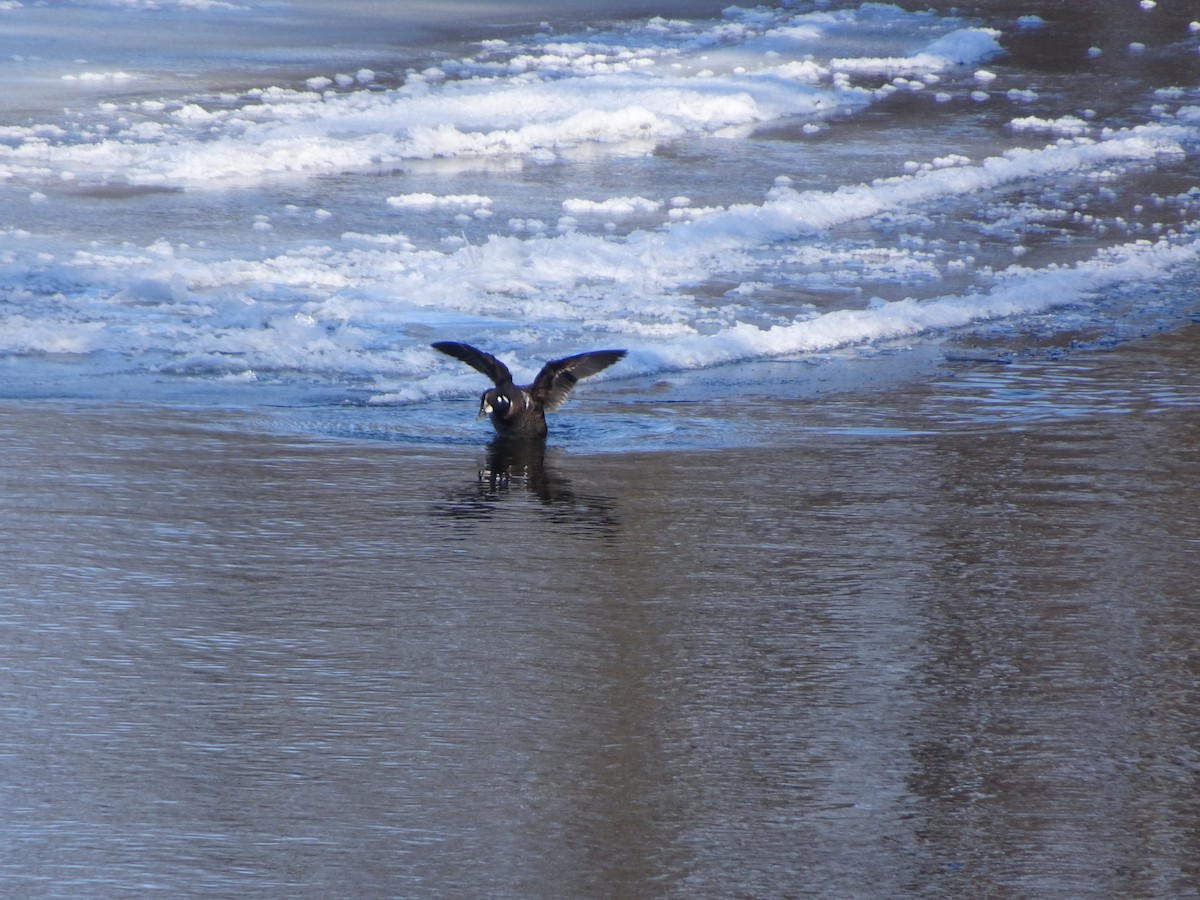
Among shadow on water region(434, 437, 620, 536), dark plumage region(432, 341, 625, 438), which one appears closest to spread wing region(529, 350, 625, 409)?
dark plumage region(432, 341, 625, 438)

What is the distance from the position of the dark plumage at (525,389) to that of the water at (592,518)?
15 centimetres

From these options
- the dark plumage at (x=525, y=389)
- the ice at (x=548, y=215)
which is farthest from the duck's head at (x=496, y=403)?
the ice at (x=548, y=215)

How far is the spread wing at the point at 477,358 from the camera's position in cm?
741

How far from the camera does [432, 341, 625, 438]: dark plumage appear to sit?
7.21 m

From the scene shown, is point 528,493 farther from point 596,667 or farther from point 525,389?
point 596,667

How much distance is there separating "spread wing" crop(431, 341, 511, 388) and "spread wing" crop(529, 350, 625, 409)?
150mm

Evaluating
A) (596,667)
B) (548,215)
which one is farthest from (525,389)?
(548,215)

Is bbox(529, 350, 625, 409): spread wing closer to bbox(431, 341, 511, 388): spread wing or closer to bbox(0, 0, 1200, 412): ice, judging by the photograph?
bbox(431, 341, 511, 388): spread wing

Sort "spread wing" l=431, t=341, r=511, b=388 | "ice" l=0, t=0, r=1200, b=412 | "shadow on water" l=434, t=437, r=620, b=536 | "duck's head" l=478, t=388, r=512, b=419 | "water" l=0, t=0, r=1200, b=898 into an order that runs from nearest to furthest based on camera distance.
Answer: "water" l=0, t=0, r=1200, b=898 < "shadow on water" l=434, t=437, r=620, b=536 < "duck's head" l=478, t=388, r=512, b=419 < "spread wing" l=431, t=341, r=511, b=388 < "ice" l=0, t=0, r=1200, b=412

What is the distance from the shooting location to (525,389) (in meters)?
7.38

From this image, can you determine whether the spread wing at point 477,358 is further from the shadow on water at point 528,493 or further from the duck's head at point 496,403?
the shadow on water at point 528,493

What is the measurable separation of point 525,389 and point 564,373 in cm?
26

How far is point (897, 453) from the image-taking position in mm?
7230

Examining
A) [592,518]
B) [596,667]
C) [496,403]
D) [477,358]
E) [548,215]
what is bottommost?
[596,667]
